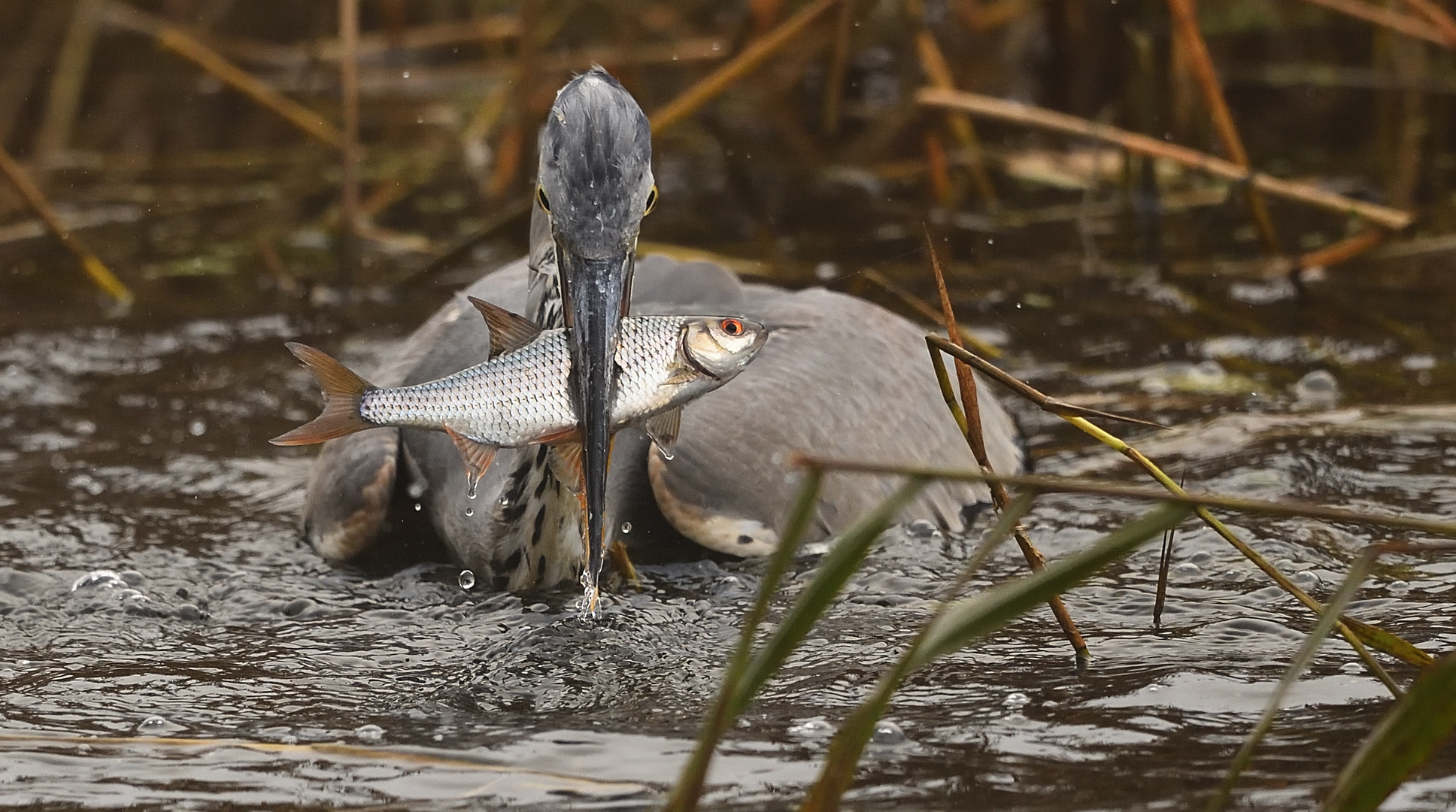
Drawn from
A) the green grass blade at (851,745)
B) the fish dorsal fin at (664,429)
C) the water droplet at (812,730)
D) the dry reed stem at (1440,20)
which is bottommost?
the water droplet at (812,730)

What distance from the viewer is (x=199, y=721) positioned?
11.0 feet

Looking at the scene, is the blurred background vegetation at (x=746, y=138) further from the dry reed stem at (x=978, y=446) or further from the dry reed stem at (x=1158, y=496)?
the dry reed stem at (x=1158, y=496)

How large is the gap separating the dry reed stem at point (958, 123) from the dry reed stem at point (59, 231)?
10.3 feet

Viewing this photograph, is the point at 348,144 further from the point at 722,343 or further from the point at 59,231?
the point at 722,343

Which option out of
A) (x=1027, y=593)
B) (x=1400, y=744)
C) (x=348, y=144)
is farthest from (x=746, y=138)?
(x=1400, y=744)

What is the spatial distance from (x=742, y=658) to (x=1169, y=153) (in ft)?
14.3

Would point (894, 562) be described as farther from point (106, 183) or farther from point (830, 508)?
point (106, 183)

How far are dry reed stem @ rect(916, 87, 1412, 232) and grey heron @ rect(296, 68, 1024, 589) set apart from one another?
4.26 ft

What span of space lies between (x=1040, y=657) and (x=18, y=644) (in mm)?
2063

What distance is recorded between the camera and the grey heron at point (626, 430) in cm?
343

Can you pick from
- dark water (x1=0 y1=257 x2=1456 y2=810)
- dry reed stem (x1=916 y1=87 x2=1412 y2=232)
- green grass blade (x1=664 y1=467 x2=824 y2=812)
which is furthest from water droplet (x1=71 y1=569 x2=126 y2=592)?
dry reed stem (x1=916 y1=87 x2=1412 y2=232)

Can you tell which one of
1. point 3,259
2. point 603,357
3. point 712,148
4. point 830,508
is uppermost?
point 712,148

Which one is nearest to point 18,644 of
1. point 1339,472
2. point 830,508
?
point 830,508

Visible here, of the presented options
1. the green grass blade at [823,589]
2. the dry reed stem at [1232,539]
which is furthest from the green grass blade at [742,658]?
the dry reed stem at [1232,539]
